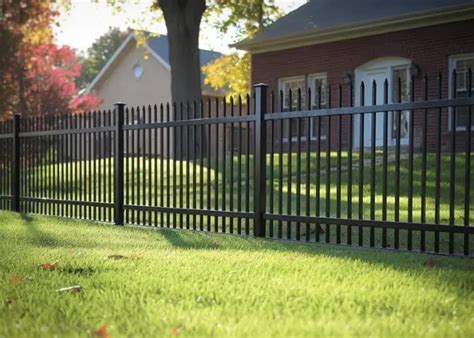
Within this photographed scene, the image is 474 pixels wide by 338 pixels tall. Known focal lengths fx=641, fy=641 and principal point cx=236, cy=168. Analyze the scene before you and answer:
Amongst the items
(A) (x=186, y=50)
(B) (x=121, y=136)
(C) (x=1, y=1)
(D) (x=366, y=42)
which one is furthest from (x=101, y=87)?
(B) (x=121, y=136)

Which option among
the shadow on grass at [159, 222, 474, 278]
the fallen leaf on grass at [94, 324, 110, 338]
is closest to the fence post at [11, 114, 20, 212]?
the shadow on grass at [159, 222, 474, 278]

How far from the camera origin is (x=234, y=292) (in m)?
4.17

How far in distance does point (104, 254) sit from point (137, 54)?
1162 inches

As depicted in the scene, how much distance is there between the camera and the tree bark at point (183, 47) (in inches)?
837

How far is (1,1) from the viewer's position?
2666 cm

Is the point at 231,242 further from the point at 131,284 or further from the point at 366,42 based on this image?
the point at 366,42

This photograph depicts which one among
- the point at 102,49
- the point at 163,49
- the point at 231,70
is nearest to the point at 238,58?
the point at 231,70

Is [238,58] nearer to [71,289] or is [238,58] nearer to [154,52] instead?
[154,52]

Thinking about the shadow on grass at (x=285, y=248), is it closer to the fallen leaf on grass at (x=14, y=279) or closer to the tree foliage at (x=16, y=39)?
the fallen leaf on grass at (x=14, y=279)

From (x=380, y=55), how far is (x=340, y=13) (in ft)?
8.44

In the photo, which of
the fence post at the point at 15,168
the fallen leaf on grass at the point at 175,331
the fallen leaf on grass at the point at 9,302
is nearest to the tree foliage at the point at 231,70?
the fence post at the point at 15,168

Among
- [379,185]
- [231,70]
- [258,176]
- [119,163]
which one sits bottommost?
[379,185]

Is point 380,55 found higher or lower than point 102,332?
higher

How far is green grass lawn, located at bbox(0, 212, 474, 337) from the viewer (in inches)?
132
